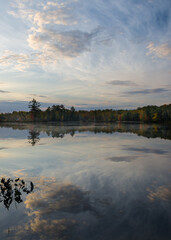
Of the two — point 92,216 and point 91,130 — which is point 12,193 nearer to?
point 92,216

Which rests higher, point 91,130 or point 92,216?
point 91,130

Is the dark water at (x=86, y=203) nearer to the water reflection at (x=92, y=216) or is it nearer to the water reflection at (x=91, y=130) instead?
the water reflection at (x=92, y=216)

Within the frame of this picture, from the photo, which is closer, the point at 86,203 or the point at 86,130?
the point at 86,203

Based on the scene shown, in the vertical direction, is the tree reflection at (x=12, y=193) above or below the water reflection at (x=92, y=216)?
above

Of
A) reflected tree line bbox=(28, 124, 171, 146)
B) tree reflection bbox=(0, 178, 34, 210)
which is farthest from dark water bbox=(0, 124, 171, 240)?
reflected tree line bbox=(28, 124, 171, 146)

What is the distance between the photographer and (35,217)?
7.04 m

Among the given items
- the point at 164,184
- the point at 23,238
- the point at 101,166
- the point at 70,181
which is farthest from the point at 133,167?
the point at 23,238

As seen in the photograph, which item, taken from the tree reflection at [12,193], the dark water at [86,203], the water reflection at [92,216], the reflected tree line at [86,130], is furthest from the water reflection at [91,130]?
the water reflection at [92,216]

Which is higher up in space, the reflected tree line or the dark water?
the reflected tree line

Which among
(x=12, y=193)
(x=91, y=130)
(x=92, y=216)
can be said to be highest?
(x=91, y=130)

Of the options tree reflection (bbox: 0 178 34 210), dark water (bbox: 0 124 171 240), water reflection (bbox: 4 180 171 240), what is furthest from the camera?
tree reflection (bbox: 0 178 34 210)

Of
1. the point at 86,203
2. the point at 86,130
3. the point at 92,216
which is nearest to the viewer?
the point at 92,216

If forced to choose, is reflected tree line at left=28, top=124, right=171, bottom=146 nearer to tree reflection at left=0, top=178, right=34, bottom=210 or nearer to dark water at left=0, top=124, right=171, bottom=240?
dark water at left=0, top=124, right=171, bottom=240

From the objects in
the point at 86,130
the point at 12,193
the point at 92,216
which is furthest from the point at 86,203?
the point at 86,130
